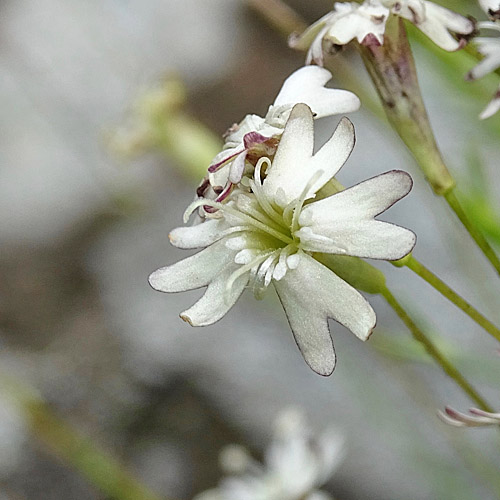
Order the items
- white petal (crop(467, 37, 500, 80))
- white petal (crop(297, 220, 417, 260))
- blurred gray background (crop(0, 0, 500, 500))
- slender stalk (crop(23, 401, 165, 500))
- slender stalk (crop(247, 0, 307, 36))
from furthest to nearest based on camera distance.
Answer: blurred gray background (crop(0, 0, 500, 500))
slender stalk (crop(23, 401, 165, 500))
slender stalk (crop(247, 0, 307, 36))
white petal (crop(467, 37, 500, 80))
white petal (crop(297, 220, 417, 260))

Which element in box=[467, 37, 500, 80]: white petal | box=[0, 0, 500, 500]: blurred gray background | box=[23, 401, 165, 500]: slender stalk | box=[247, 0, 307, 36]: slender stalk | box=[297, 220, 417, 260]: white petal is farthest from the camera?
box=[0, 0, 500, 500]: blurred gray background

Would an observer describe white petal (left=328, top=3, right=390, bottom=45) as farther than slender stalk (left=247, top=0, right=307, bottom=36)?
No

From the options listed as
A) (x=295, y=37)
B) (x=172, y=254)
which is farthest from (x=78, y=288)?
(x=295, y=37)

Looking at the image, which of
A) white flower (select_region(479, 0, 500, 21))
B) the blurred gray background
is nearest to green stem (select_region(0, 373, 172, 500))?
the blurred gray background

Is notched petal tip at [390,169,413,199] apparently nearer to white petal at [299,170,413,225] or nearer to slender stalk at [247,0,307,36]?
white petal at [299,170,413,225]

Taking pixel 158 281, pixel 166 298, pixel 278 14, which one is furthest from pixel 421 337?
pixel 166 298

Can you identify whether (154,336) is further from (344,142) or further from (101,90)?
(344,142)

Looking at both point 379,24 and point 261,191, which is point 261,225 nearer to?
point 261,191
